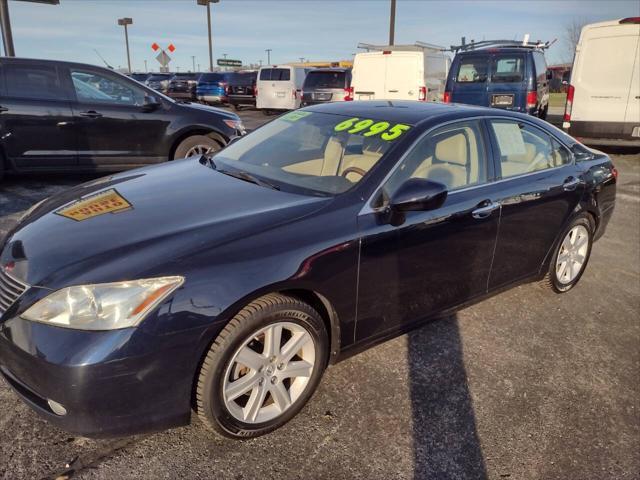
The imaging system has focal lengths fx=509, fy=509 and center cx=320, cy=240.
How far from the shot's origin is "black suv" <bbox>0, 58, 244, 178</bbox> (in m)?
6.25

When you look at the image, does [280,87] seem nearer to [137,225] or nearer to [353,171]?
[353,171]

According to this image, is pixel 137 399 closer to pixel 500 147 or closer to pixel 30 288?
pixel 30 288

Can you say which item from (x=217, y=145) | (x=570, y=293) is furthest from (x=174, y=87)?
(x=570, y=293)

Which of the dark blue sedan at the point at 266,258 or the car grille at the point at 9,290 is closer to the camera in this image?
the dark blue sedan at the point at 266,258

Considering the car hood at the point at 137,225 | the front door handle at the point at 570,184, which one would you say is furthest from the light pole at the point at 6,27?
the front door handle at the point at 570,184

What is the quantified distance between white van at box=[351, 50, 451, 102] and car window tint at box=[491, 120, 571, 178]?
889 cm

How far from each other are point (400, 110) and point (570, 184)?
4.97ft

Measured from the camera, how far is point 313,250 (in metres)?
2.39

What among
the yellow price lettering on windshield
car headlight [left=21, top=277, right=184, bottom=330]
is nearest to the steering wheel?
the yellow price lettering on windshield

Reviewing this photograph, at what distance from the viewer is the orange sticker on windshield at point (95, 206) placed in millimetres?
2586

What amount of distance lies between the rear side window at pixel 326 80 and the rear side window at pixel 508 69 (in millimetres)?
5776

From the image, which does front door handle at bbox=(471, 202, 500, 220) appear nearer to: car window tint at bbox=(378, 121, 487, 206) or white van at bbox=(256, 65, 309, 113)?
car window tint at bbox=(378, 121, 487, 206)

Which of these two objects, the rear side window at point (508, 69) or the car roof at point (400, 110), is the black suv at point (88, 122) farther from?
the rear side window at point (508, 69)

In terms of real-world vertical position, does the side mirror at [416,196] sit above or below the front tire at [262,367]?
Answer: above
